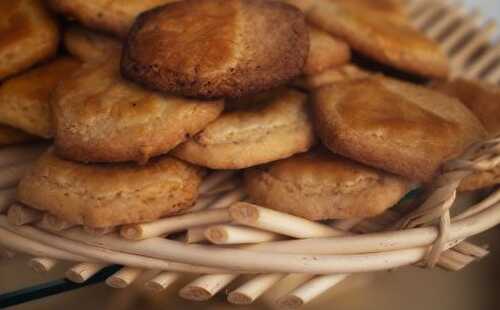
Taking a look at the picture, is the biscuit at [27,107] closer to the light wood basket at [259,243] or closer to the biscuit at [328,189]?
the light wood basket at [259,243]

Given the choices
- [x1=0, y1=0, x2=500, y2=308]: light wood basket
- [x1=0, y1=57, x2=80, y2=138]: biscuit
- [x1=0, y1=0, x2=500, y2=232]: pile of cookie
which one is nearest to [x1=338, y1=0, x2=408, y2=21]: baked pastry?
[x1=0, y1=0, x2=500, y2=232]: pile of cookie

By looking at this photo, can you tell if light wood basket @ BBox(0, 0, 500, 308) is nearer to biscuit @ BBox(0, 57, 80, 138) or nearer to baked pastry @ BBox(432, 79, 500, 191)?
baked pastry @ BBox(432, 79, 500, 191)

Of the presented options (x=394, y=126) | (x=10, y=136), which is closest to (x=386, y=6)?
(x=394, y=126)

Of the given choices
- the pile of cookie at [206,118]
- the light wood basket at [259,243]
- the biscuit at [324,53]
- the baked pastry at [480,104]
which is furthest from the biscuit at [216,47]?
the baked pastry at [480,104]

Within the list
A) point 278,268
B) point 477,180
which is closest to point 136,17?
point 278,268

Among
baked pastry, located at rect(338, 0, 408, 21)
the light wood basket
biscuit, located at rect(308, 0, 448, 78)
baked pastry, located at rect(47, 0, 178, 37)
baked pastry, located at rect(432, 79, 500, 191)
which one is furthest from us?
baked pastry, located at rect(338, 0, 408, 21)
